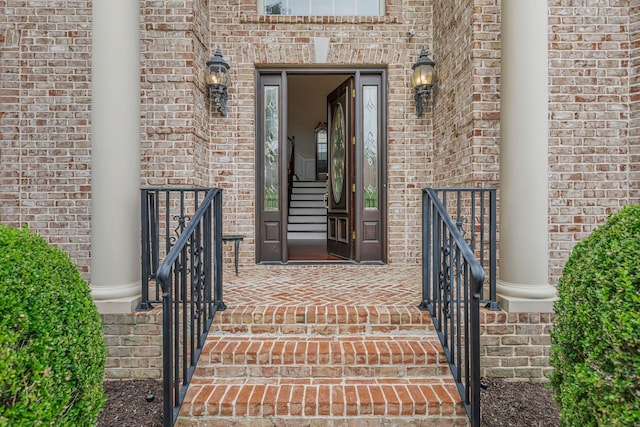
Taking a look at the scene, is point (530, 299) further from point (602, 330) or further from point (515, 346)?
point (602, 330)

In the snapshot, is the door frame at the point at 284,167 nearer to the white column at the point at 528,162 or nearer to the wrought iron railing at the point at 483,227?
the wrought iron railing at the point at 483,227

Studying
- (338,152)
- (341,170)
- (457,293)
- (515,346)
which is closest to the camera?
(457,293)

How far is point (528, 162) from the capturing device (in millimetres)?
2453

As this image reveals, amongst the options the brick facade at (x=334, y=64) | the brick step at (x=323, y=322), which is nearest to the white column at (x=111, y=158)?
the brick facade at (x=334, y=64)

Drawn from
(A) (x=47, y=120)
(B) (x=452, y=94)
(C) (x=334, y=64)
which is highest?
(C) (x=334, y=64)

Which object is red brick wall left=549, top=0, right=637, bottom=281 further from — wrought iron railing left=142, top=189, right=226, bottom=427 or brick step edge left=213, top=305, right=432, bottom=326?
wrought iron railing left=142, top=189, right=226, bottom=427

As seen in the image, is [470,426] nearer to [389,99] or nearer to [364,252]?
[364,252]

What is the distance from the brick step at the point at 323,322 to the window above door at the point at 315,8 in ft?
12.1

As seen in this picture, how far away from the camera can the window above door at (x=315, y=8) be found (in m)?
4.31

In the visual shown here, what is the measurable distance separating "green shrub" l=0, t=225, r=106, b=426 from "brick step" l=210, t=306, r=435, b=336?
946mm

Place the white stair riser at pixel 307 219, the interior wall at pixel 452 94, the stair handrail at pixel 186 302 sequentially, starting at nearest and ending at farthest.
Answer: the stair handrail at pixel 186 302 → the interior wall at pixel 452 94 → the white stair riser at pixel 307 219

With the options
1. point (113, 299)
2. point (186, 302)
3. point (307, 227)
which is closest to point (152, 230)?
point (113, 299)

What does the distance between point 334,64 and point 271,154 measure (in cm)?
135

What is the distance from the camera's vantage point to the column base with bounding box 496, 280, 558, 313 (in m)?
2.40
